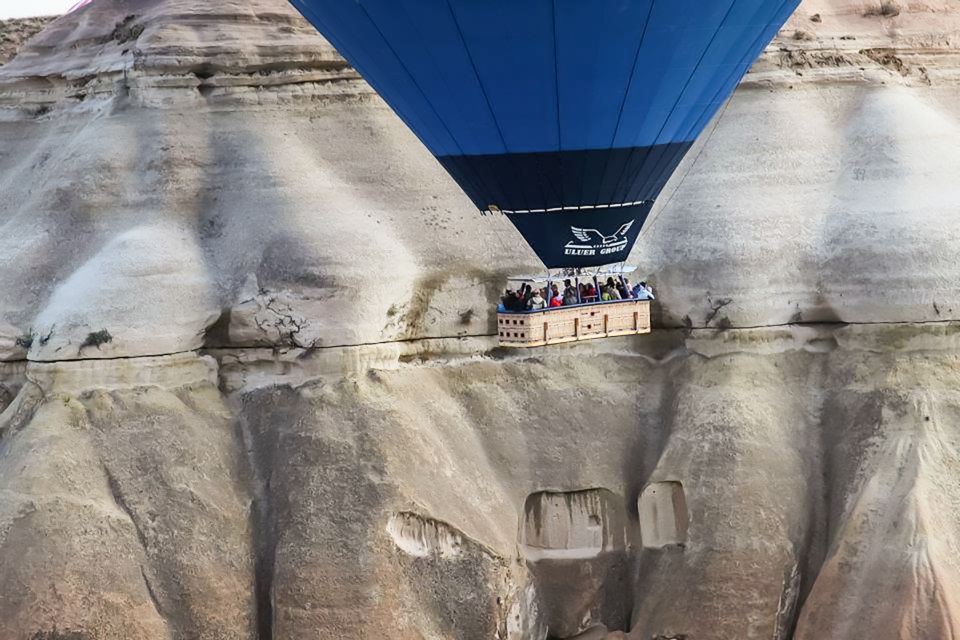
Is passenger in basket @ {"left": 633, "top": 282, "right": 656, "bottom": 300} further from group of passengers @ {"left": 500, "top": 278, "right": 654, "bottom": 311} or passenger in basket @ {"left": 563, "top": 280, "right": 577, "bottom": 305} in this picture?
passenger in basket @ {"left": 563, "top": 280, "right": 577, "bottom": 305}

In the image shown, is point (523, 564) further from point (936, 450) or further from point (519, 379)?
point (936, 450)

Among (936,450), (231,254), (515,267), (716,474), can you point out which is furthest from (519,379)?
(936,450)

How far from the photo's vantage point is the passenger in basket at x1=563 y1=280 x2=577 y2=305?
21.8 m

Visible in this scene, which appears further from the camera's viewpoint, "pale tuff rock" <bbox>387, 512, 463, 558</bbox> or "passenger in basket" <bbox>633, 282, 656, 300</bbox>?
"pale tuff rock" <bbox>387, 512, 463, 558</bbox>

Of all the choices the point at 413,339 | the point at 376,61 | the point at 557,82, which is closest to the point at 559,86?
the point at 557,82

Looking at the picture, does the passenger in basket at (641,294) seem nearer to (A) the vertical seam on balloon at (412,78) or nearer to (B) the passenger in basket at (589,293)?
(B) the passenger in basket at (589,293)

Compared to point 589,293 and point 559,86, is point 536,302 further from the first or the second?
point 559,86

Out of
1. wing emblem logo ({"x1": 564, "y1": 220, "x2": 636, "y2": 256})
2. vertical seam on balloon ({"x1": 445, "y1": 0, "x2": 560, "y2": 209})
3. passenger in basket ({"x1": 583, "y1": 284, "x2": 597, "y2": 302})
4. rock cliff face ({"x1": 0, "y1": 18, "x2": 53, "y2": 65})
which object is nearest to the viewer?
vertical seam on balloon ({"x1": 445, "y1": 0, "x2": 560, "y2": 209})

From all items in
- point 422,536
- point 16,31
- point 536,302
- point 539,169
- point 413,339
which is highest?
point 16,31

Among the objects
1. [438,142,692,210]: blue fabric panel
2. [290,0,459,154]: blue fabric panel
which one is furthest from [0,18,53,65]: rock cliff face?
[438,142,692,210]: blue fabric panel

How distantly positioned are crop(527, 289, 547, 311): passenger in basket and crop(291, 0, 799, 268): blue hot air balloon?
3.81 feet

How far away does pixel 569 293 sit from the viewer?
21.9m

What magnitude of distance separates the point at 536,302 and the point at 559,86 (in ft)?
13.6

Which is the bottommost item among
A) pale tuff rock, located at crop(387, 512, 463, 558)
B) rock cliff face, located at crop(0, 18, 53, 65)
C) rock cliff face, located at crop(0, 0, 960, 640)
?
pale tuff rock, located at crop(387, 512, 463, 558)
